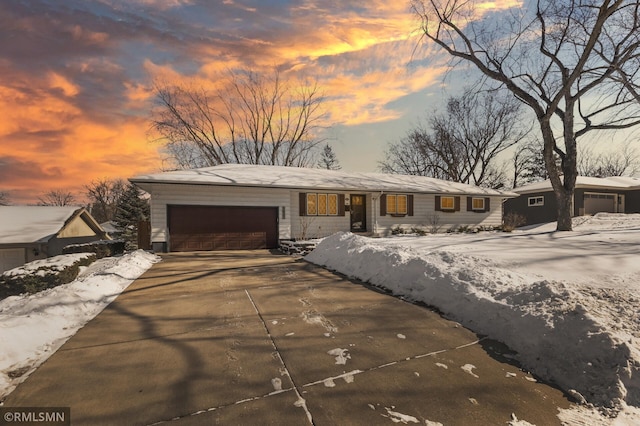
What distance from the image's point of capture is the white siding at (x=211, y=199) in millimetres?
11727

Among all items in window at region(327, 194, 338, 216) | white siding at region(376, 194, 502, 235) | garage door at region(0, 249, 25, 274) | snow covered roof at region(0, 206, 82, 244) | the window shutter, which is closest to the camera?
the window shutter

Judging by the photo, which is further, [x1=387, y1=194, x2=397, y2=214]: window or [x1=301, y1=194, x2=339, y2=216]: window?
[x1=387, y1=194, x2=397, y2=214]: window

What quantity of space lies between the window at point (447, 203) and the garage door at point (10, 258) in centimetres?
2785

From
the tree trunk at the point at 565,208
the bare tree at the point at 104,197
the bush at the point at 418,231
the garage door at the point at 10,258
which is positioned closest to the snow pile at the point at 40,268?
the bush at the point at 418,231

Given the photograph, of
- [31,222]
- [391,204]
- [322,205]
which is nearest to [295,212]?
[322,205]

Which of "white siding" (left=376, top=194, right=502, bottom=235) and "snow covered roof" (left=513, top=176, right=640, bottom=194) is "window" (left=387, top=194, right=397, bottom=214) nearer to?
"white siding" (left=376, top=194, right=502, bottom=235)

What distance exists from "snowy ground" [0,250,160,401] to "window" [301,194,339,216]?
9.51m

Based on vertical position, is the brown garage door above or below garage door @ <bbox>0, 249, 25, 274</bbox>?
above

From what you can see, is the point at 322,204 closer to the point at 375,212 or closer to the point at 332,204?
the point at 332,204

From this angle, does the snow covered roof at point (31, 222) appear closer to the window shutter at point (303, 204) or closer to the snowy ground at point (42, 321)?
the window shutter at point (303, 204)

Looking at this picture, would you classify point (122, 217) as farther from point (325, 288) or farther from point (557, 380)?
point (557, 380)

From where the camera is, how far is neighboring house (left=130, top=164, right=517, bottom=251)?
12047 mm

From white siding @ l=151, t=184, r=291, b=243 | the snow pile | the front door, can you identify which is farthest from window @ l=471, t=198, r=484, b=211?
the snow pile

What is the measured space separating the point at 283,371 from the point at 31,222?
95.1 feet
